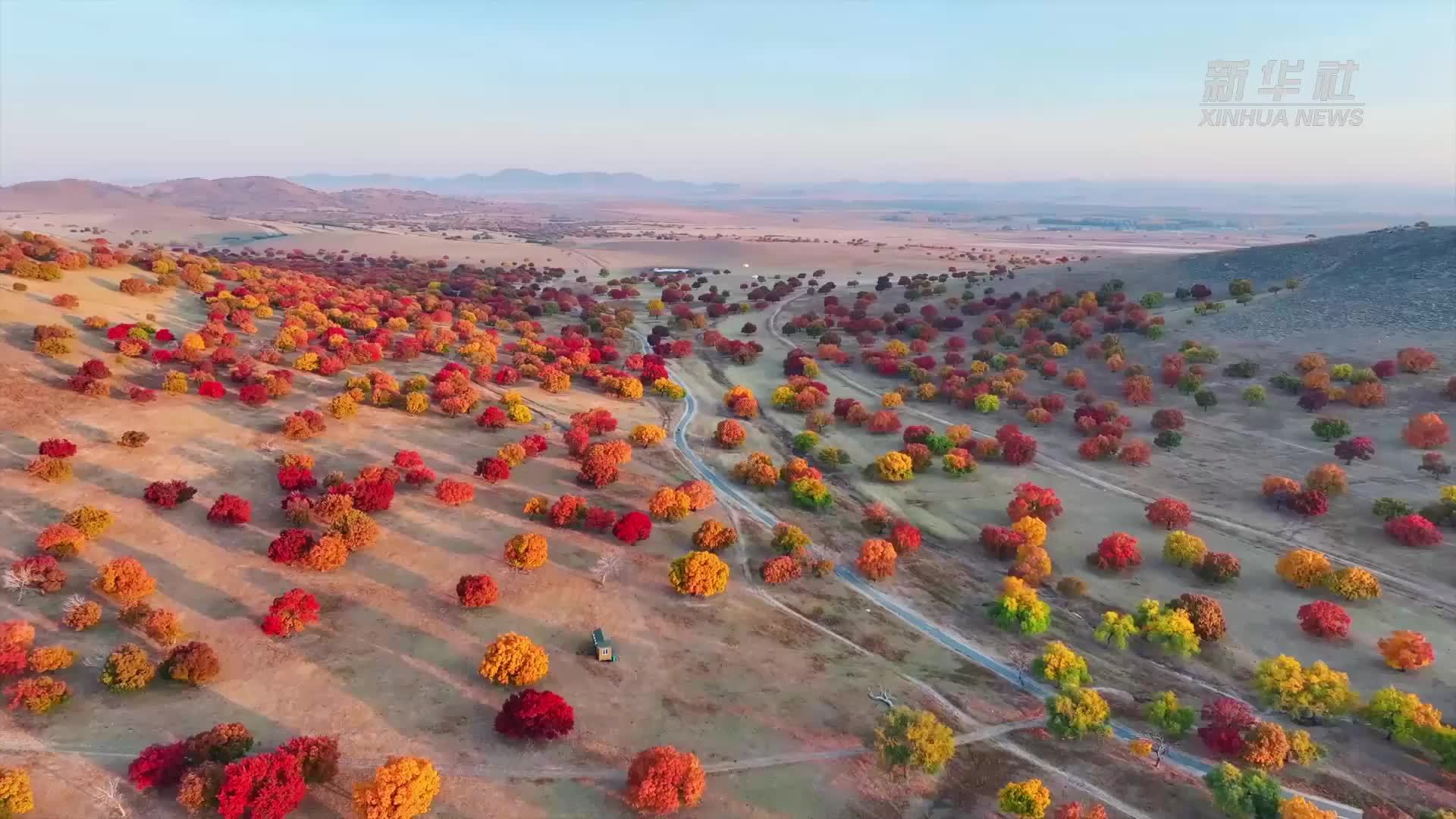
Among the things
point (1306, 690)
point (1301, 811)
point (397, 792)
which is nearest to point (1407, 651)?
point (1306, 690)

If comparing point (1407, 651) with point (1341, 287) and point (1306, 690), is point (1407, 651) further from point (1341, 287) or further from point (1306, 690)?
point (1341, 287)

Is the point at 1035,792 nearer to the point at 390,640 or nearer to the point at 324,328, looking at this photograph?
the point at 390,640

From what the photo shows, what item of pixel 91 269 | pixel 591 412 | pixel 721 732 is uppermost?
pixel 91 269

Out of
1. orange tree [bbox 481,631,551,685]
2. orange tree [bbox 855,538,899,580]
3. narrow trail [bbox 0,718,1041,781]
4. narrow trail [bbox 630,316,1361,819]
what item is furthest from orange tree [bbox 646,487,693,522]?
narrow trail [bbox 0,718,1041,781]

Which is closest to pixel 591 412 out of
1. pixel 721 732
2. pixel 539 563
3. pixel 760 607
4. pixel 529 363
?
pixel 529 363

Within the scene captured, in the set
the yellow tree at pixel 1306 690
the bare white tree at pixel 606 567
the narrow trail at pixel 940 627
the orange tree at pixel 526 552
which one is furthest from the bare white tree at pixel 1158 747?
the orange tree at pixel 526 552

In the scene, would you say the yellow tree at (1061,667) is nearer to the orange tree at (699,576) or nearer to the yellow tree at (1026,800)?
the yellow tree at (1026,800)
